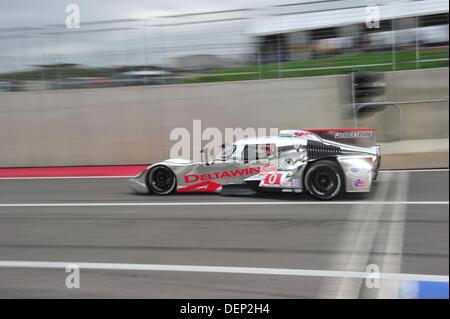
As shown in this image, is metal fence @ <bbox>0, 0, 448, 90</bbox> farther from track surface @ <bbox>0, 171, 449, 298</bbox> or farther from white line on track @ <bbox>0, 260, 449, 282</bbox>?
white line on track @ <bbox>0, 260, 449, 282</bbox>

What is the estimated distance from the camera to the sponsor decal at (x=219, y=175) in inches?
302

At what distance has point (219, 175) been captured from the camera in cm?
800

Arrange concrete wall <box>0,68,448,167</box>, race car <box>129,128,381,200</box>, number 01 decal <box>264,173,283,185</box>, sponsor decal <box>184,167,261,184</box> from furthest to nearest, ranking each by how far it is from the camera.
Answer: concrete wall <box>0,68,448,167</box> → sponsor decal <box>184,167,261,184</box> → number 01 decal <box>264,173,283,185</box> → race car <box>129,128,381,200</box>

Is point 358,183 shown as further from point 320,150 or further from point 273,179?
point 273,179

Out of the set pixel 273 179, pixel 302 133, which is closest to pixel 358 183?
pixel 302 133

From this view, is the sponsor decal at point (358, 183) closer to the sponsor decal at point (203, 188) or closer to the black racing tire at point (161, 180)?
the sponsor decal at point (203, 188)

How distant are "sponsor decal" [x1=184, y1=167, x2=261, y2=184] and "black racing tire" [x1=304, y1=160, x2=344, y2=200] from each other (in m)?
0.90

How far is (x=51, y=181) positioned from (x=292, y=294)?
342 inches

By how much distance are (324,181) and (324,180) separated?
0.05 feet

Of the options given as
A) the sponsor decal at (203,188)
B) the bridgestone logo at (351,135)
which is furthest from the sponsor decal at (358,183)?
the sponsor decal at (203,188)

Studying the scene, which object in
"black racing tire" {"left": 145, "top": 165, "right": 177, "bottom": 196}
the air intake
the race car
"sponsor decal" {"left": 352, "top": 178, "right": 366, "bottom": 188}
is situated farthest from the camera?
"black racing tire" {"left": 145, "top": 165, "right": 177, "bottom": 196}

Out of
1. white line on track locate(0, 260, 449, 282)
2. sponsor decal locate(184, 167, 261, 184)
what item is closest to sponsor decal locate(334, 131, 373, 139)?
sponsor decal locate(184, 167, 261, 184)

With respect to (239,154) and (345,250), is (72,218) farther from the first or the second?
(345,250)

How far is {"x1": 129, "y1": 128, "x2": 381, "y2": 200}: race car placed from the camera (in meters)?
7.05
